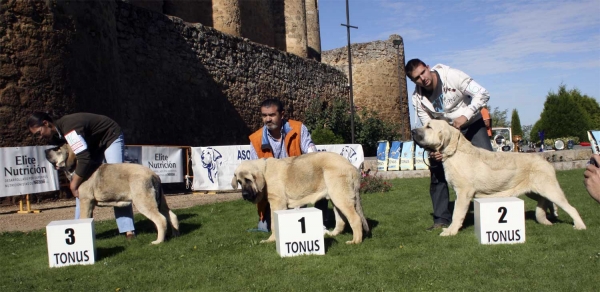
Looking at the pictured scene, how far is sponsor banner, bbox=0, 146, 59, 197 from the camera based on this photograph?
10.8 metres

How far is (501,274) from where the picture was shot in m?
4.34

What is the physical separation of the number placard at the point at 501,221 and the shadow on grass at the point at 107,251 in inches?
159

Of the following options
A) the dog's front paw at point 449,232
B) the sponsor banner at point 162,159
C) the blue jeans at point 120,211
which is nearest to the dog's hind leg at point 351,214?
the dog's front paw at point 449,232

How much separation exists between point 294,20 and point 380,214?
24.7 metres

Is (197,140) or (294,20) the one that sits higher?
(294,20)

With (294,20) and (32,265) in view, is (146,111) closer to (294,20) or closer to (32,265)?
(32,265)

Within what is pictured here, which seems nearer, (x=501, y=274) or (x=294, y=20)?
(x=501, y=274)

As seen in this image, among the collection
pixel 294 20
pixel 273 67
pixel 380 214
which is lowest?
pixel 380 214

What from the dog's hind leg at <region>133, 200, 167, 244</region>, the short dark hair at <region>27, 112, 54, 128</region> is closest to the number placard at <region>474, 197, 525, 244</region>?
the dog's hind leg at <region>133, 200, 167, 244</region>

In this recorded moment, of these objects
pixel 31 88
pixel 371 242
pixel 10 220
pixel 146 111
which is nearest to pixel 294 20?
pixel 146 111

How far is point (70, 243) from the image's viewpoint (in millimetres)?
5344

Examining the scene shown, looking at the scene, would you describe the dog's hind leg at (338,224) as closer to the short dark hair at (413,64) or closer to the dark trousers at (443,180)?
the dark trousers at (443,180)

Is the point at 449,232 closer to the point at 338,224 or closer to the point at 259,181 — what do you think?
the point at 338,224

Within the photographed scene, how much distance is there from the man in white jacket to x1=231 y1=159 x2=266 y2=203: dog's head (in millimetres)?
2079
